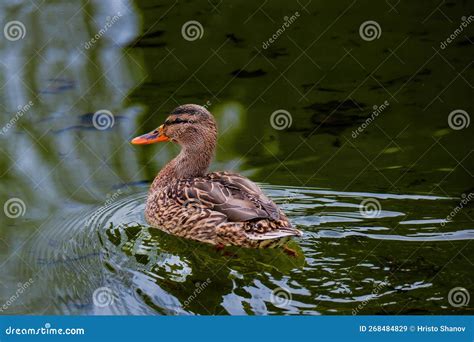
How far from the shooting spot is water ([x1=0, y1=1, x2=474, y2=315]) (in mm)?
7516

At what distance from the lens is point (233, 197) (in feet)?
27.9

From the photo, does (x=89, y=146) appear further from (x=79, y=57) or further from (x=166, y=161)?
(x=79, y=57)

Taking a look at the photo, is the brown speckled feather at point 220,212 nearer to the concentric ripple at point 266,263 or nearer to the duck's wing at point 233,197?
the duck's wing at point 233,197

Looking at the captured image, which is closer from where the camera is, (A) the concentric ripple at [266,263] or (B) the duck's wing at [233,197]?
(A) the concentric ripple at [266,263]

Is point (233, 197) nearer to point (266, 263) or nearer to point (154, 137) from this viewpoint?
point (266, 263)

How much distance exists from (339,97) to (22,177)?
4.07 metres

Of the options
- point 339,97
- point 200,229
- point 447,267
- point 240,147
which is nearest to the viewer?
point 447,267

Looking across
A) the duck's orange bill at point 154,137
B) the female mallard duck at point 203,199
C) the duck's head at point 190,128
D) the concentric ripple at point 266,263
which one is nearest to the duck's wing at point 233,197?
the female mallard duck at point 203,199

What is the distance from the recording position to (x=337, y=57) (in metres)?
12.2

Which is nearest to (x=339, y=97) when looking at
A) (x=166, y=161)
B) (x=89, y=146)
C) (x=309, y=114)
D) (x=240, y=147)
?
(x=309, y=114)

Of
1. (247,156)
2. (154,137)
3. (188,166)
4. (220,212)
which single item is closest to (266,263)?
(220,212)

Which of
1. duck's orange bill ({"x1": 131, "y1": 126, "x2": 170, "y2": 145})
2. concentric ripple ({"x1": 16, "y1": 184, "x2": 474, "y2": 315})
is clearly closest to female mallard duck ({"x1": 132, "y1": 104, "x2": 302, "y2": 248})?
duck's orange bill ({"x1": 131, "y1": 126, "x2": 170, "y2": 145})

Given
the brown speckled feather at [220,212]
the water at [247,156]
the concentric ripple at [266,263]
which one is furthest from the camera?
the brown speckled feather at [220,212]

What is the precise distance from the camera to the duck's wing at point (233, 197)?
827cm
